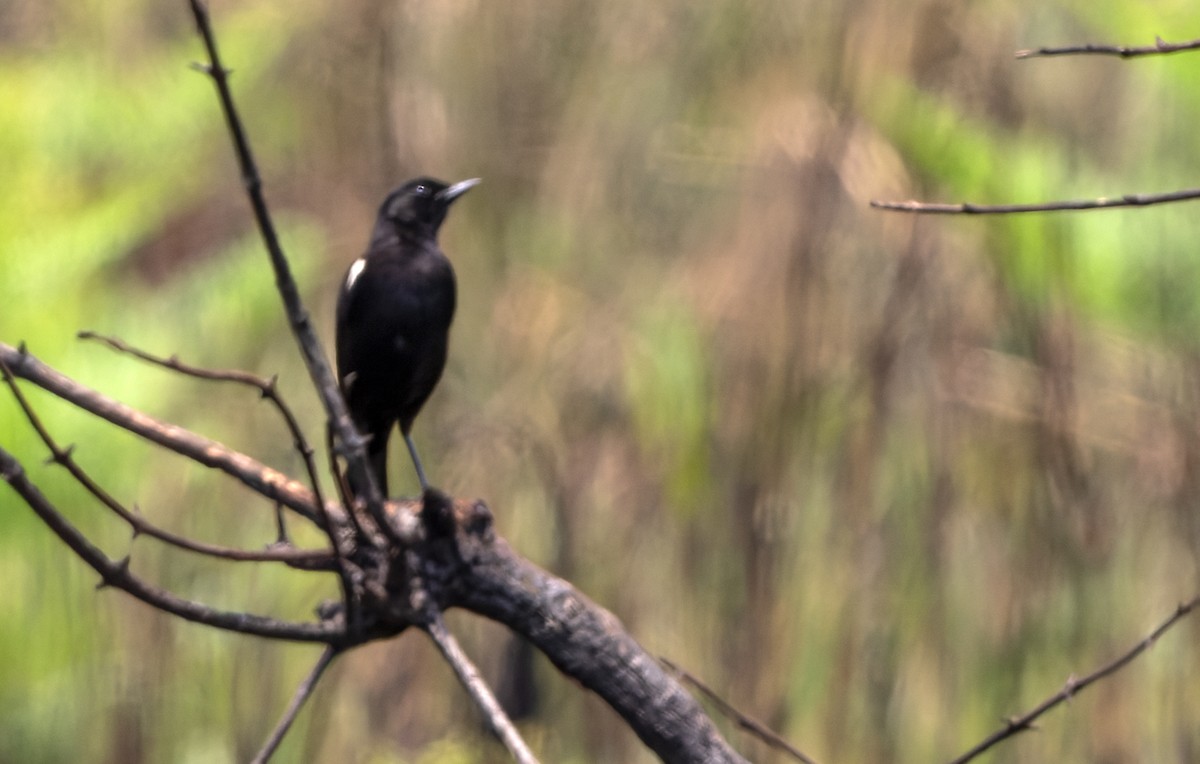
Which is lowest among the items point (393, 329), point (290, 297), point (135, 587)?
point (135, 587)

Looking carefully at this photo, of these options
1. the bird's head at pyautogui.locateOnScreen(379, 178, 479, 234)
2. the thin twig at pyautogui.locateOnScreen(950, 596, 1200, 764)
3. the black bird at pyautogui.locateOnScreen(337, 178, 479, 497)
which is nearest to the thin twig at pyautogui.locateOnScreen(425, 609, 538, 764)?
the thin twig at pyautogui.locateOnScreen(950, 596, 1200, 764)

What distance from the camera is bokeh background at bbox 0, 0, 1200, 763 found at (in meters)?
3.08

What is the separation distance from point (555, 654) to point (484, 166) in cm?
218

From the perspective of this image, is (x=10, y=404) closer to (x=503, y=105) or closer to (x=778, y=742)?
(x=503, y=105)

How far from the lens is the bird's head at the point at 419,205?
98.9 inches

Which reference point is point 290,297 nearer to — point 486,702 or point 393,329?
point 486,702

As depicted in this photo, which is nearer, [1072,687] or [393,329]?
[1072,687]

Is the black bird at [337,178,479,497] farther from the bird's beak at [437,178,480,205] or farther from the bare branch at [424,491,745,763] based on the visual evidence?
the bare branch at [424,491,745,763]

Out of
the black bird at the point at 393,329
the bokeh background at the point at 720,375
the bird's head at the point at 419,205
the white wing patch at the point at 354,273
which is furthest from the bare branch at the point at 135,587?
the bokeh background at the point at 720,375

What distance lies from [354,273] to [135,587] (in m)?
1.14

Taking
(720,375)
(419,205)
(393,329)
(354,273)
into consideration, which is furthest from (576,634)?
(720,375)

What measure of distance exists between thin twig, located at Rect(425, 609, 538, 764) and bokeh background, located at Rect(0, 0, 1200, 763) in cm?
180

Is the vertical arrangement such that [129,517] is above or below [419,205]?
below

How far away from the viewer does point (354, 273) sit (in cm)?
237
